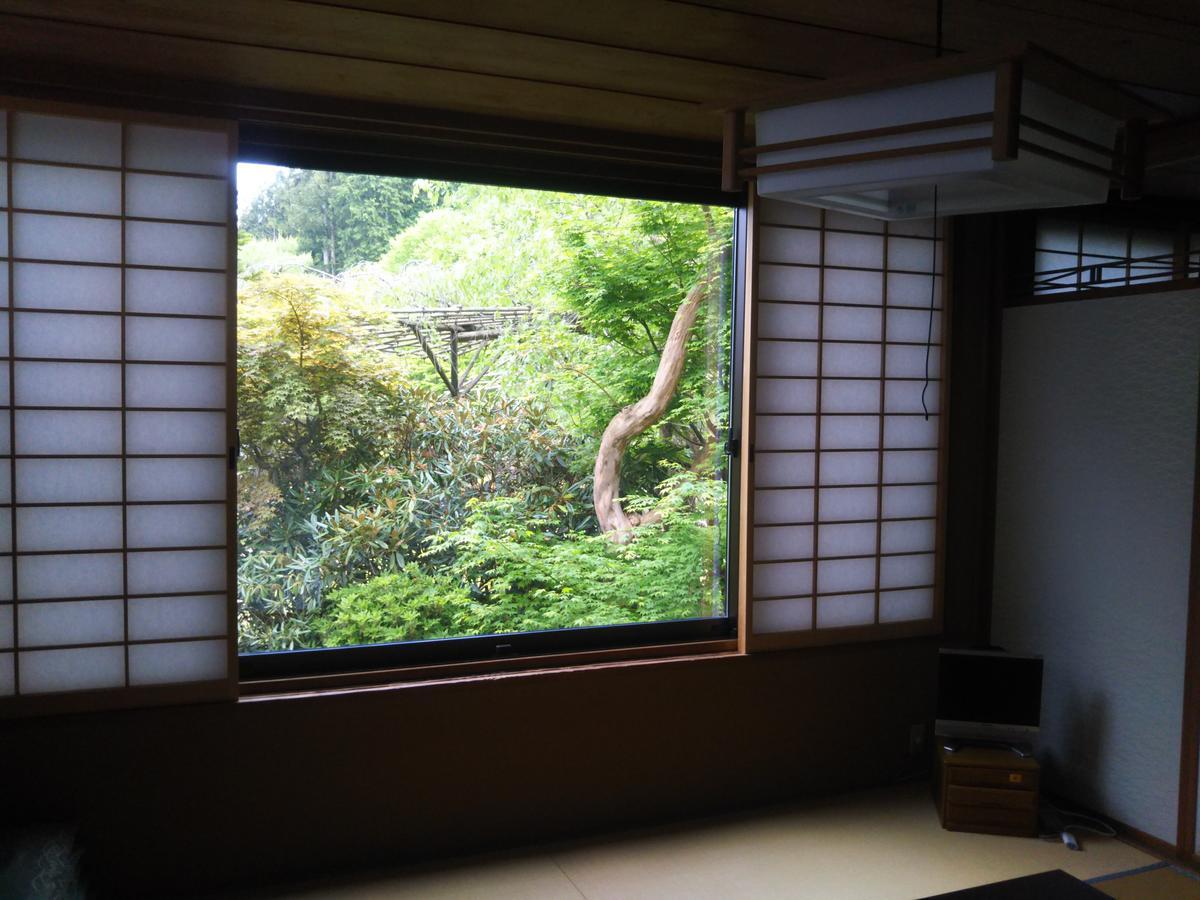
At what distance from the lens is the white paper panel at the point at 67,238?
2740mm

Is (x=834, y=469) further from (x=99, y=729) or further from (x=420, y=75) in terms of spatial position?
(x=99, y=729)

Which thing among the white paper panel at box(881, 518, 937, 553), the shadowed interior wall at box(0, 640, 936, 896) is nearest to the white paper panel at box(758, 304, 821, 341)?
the white paper panel at box(881, 518, 937, 553)

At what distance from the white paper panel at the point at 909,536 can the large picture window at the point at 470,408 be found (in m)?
0.83

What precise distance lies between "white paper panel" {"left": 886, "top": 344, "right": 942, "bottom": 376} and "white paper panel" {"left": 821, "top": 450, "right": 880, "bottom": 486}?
38 cm

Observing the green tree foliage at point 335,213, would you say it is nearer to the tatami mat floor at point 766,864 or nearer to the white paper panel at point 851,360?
the white paper panel at point 851,360

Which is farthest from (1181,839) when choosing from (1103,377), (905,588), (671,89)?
(671,89)

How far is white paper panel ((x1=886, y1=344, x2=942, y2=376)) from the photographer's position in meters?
3.93

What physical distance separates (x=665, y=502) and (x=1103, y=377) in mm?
2800

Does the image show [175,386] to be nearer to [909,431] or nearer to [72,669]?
[72,669]

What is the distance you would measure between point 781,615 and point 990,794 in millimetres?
1031

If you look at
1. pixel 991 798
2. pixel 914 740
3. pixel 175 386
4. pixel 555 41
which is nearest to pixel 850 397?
pixel 914 740

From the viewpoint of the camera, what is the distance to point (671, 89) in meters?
3.00

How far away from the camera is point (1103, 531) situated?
3650 mm

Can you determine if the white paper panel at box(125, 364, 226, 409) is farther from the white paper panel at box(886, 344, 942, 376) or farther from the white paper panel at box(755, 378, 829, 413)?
the white paper panel at box(886, 344, 942, 376)
